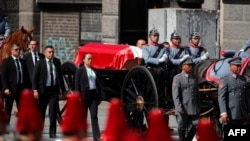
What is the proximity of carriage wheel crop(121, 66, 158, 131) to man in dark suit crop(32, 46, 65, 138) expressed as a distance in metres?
1.12

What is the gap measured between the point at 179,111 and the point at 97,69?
7.42ft

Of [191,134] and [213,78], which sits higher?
[213,78]

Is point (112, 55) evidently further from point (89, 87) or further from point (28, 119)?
point (28, 119)

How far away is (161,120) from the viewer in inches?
206

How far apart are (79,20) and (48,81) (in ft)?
28.5

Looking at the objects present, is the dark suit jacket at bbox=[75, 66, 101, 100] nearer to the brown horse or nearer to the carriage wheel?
the carriage wheel

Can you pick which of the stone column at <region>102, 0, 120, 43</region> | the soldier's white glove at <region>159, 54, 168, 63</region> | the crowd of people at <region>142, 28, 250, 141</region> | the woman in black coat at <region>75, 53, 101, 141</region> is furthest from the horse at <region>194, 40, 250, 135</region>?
the stone column at <region>102, 0, 120, 43</region>

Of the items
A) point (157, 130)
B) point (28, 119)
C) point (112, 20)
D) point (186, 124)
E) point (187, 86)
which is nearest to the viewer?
point (157, 130)

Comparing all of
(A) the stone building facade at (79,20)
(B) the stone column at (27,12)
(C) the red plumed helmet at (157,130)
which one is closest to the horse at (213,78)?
(A) the stone building facade at (79,20)

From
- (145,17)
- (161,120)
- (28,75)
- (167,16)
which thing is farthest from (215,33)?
(161,120)

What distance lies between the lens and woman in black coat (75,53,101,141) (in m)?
14.8

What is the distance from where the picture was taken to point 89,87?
14.8m

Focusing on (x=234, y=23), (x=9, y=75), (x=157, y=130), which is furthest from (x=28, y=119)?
(x=234, y=23)

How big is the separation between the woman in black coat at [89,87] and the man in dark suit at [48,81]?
0.64 metres
